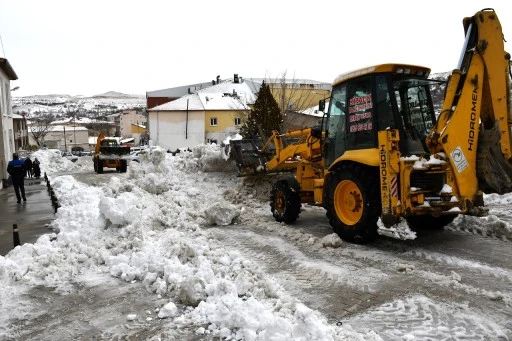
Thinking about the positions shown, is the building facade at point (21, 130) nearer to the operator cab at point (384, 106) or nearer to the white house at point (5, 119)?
the white house at point (5, 119)

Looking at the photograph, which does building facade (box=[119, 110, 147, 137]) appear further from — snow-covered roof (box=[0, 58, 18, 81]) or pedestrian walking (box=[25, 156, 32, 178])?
pedestrian walking (box=[25, 156, 32, 178])

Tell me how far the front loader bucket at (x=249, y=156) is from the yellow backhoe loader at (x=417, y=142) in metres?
4.61

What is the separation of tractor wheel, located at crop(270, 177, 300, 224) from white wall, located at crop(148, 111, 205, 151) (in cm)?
4005

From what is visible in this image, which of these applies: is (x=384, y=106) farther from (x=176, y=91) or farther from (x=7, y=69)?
(x=176, y=91)

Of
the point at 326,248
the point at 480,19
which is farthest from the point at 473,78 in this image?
the point at 326,248

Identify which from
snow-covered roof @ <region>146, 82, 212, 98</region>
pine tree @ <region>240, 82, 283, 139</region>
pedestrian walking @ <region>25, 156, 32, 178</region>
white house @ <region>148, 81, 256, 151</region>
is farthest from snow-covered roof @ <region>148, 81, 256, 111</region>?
pine tree @ <region>240, 82, 283, 139</region>

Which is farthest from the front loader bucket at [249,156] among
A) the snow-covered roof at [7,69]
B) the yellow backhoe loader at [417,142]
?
the snow-covered roof at [7,69]

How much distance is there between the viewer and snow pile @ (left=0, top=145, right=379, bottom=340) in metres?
4.27

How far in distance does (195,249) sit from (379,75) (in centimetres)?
397

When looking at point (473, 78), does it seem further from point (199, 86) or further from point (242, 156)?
point (199, 86)

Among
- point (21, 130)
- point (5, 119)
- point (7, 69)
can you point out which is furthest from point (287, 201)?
point (21, 130)

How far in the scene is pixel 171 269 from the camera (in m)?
5.79

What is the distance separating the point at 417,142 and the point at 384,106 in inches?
31.0

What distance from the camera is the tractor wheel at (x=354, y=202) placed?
7.02 m
